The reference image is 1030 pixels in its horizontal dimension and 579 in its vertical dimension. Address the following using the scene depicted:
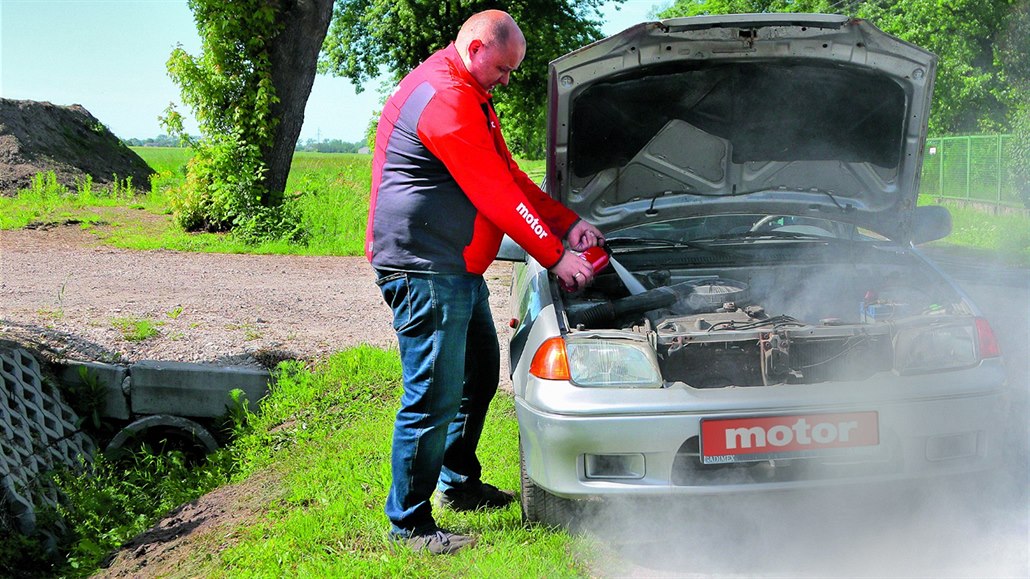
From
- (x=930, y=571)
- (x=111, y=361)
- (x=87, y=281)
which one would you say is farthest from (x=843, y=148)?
(x=87, y=281)

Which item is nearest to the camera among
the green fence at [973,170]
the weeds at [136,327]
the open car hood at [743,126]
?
the open car hood at [743,126]

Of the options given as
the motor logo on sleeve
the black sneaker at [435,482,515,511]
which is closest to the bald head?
the motor logo on sleeve

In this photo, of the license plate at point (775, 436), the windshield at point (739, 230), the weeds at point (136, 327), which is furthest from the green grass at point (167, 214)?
the license plate at point (775, 436)

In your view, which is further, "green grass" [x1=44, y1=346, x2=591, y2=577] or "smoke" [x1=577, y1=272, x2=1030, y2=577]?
"green grass" [x1=44, y1=346, x2=591, y2=577]

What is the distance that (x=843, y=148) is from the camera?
179 inches

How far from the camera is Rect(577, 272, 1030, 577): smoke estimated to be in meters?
3.29

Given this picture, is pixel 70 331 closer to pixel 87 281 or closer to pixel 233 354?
pixel 233 354

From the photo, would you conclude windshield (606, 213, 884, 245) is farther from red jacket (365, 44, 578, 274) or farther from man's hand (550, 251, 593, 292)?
red jacket (365, 44, 578, 274)

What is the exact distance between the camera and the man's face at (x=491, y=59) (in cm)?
320

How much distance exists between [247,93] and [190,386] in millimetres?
7765

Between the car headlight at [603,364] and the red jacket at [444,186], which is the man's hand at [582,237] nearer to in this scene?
the red jacket at [444,186]

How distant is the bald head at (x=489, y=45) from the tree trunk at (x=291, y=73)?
412 inches

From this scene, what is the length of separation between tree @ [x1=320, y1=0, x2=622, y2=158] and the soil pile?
1170 cm

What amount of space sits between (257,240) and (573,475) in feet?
34.4
